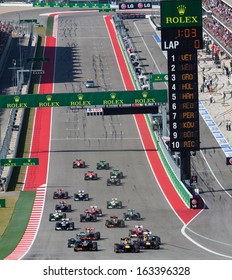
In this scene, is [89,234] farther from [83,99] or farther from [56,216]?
[83,99]

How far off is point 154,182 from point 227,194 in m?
8.23

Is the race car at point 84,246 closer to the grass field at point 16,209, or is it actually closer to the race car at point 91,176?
the grass field at point 16,209

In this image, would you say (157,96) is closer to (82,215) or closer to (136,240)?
(82,215)

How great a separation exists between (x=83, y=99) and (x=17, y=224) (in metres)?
26.9

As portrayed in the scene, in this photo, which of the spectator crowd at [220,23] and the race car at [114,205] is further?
the spectator crowd at [220,23]

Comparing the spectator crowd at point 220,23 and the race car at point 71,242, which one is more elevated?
the race car at point 71,242

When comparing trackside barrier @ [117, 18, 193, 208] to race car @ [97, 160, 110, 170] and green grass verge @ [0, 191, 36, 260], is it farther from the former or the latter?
green grass verge @ [0, 191, 36, 260]

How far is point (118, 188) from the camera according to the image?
114m

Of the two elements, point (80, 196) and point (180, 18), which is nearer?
point (180, 18)

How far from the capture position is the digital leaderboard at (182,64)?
334 feet

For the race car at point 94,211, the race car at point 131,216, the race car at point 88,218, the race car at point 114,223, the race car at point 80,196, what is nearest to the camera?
the race car at point 114,223

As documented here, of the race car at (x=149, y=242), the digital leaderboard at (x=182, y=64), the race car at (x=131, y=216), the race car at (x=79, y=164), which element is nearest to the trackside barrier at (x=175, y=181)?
the digital leaderboard at (x=182, y=64)

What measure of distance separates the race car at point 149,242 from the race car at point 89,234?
12.6 ft

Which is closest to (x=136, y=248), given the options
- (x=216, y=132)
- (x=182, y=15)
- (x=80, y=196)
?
(x=80, y=196)
